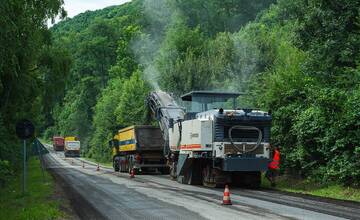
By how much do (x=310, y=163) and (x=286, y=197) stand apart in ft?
13.0

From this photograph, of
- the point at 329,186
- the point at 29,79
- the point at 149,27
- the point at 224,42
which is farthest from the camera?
the point at 149,27

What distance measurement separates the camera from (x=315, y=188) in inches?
771

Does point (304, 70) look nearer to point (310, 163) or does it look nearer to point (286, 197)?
point (310, 163)

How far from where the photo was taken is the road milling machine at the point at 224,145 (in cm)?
2091

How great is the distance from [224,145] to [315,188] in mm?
3784

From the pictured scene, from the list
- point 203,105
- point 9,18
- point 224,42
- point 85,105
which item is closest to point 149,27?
point 85,105

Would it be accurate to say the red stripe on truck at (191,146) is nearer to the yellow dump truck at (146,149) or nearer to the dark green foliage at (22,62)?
the dark green foliage at (22,62)

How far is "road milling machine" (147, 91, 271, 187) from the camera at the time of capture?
68.6 feet

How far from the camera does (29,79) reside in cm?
2177

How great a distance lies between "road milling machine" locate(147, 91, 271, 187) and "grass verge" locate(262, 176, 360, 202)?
1190 mm

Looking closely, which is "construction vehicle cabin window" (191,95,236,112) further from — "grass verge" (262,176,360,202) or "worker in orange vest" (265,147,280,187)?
"grass verge" (262,176,360,202)

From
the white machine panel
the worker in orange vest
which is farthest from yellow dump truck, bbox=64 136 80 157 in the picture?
the worker in orange vest

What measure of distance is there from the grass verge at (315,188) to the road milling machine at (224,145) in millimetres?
1190

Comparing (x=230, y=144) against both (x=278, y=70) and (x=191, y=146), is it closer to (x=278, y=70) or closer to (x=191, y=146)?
(x=191, y=146)
